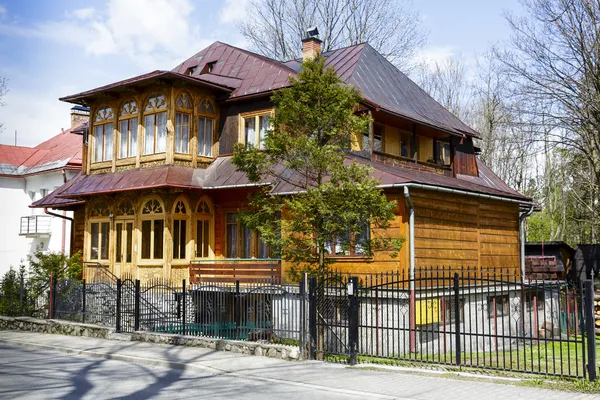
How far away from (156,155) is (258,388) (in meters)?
13.4

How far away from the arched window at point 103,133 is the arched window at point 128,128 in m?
0.60

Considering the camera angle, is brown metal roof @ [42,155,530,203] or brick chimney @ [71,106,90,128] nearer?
brown metal roof @ [42,155,530,203]

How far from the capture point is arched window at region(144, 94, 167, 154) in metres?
22.5

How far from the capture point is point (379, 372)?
39.9 feet

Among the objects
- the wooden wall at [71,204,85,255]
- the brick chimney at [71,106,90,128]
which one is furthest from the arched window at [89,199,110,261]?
the brick chimney at [71,106,90,128]

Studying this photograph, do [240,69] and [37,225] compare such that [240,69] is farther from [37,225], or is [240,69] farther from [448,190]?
[37,225]

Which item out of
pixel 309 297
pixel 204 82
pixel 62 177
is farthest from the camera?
pixel 62 177

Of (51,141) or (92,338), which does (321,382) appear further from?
(51,141)

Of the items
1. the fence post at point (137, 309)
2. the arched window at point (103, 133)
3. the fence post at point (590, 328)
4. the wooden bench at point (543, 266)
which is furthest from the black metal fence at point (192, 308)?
the wooden bench at point (543, 266)

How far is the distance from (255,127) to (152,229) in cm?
500

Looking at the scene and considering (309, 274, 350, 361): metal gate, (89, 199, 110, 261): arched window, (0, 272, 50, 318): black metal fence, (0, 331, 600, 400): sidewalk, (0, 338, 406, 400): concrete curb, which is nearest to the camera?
(0, 331, 600, 400): sidewalk

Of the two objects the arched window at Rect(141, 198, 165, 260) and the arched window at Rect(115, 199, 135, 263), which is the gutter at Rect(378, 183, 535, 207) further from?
the arched window at Rect(115, 199, 135, 263)

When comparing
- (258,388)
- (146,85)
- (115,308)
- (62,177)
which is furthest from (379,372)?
(62,177)

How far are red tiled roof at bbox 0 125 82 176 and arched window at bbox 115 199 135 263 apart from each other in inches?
439
